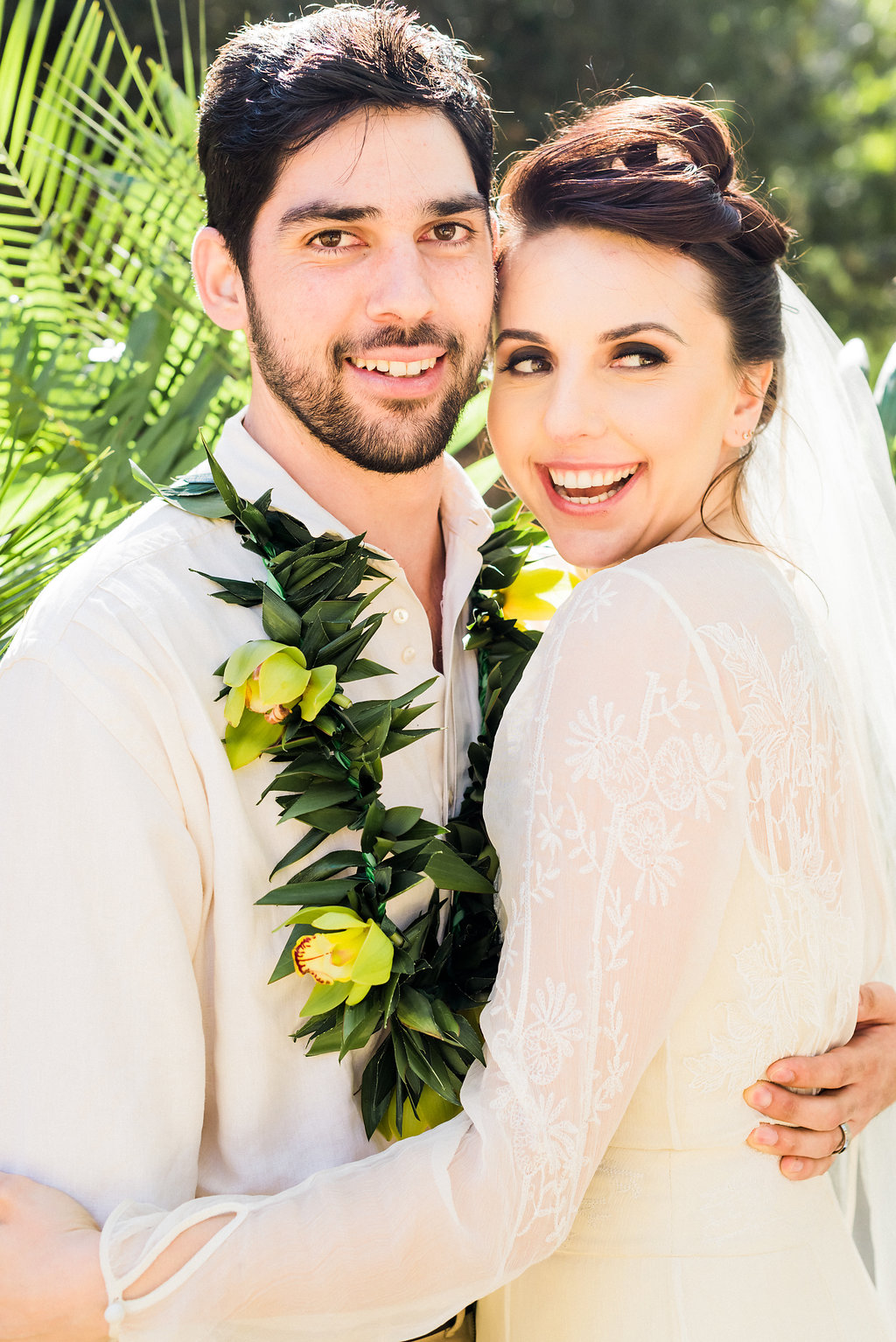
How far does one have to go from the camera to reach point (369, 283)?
1.98 meters

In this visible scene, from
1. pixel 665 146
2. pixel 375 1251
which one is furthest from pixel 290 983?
pixel 665 146

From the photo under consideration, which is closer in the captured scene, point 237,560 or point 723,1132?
point 723,1132

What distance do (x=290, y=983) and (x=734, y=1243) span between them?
0.71 metres

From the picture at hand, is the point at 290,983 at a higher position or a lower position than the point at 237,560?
lower

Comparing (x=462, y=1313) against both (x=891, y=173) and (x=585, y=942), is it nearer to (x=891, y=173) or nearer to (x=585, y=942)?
(x=585, y=942)

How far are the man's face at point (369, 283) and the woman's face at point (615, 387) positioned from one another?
5.2 inches

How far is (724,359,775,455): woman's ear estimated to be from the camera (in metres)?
2.15

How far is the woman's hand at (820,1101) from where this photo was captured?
1.71 meters

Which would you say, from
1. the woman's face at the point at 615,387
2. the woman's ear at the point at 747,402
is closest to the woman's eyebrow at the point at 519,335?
the woman's face at the point at 615,387

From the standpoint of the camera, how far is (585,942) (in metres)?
1.51

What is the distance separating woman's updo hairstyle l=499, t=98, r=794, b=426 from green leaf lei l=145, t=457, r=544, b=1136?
2.27 ft

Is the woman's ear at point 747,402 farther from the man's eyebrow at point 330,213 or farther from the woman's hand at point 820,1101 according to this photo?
the woman's hand at point 820,1101

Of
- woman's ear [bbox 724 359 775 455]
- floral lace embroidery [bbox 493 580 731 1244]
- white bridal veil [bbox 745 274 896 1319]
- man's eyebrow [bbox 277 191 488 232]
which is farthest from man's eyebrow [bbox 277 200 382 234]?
floral lace embroidery [bbox 493 580 731 1244]

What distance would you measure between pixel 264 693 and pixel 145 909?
0.32 metres
